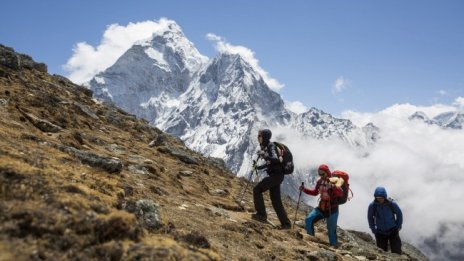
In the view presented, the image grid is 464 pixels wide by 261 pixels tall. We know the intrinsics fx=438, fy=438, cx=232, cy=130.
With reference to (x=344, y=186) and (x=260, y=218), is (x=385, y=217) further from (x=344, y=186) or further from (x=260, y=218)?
(x=260, y=218)

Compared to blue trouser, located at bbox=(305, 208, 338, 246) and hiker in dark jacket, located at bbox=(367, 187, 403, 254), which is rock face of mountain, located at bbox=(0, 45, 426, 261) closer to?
blue trouser, located at bbox=(305, 208, 338, 246)

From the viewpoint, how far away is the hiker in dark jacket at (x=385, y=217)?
18.2 m

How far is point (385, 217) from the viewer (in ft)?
60.7

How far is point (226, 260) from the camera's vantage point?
9.21 m

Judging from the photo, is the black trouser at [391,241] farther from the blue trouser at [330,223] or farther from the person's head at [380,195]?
the blue trouser at [330,223]

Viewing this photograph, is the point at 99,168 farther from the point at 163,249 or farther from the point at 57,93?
the point at 57,93

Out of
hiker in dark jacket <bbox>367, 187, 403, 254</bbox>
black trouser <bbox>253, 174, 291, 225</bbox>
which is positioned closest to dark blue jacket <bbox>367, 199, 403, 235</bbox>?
hiker in dark jacket <bbox>367, 187, 403, 254</bbox>

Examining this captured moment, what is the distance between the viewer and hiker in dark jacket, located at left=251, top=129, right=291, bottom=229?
1627cm

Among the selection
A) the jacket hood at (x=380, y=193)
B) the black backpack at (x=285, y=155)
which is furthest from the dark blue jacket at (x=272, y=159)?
the jacket hood at (x=380, y=193)

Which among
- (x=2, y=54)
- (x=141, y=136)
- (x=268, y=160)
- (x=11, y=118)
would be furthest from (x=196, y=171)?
(x=2, y=54)

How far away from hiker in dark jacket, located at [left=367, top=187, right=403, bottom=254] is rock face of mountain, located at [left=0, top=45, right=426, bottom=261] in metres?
1.16

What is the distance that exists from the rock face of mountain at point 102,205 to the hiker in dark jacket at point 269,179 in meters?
0.82

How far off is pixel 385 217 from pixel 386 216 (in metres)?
0.07

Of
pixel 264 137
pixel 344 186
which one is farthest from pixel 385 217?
pixel 264 137
